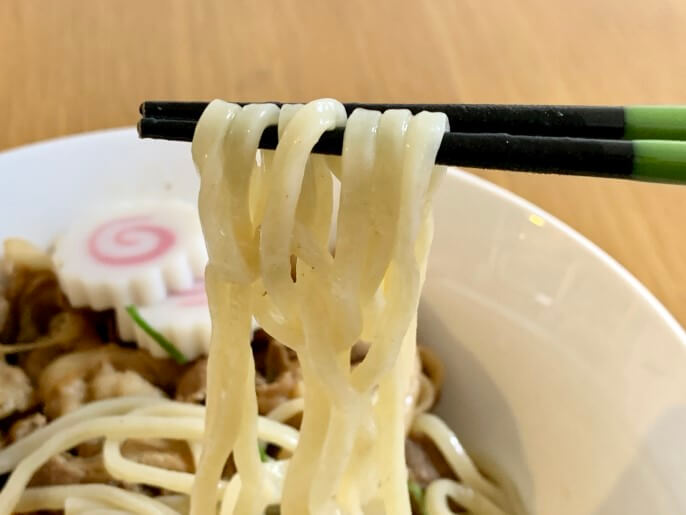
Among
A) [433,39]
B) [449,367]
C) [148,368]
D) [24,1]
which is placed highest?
[433,39]

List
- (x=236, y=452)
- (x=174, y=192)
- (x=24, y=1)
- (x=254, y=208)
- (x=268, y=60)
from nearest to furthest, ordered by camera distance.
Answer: (x=254, y=208) → (x=236, y=452) → (x=174, y=192) → (x=268, y=60) → (x=24, y=1)

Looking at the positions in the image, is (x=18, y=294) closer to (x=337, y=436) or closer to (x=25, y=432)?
(x=25, y=432)

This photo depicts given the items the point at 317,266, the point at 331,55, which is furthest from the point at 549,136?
the point at 331,55

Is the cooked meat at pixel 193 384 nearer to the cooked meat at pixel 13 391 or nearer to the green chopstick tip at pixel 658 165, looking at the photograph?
the cooked meat at pixel 13 391

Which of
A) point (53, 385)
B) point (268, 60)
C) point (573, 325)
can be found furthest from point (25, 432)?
point (268, 60)

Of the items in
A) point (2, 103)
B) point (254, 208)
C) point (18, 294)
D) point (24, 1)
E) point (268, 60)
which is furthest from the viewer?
point (24, 1)

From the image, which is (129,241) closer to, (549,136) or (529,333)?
(529,333)

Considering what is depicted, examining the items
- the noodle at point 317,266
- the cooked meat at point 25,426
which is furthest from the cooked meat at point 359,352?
the cooked meat at point 25,426
